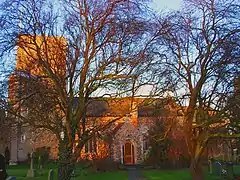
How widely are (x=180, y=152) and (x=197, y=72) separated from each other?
75.9 feet

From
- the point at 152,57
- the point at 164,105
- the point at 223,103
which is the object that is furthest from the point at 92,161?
the point at 152,57

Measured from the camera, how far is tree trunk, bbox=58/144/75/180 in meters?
14.8

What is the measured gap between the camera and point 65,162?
48.8 feet

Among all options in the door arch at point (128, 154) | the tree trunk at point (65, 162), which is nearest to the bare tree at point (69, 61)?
the tree trunk at point (65, 162)

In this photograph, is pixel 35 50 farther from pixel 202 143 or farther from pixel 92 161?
pixel 92 161

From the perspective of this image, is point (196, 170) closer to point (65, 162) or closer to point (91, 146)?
point (65, 162)

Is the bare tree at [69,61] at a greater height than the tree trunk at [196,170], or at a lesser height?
greater

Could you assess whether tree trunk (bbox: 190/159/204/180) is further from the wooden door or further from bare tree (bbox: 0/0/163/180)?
the wooden door

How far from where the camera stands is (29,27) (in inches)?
547

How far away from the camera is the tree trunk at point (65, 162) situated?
14.8 m

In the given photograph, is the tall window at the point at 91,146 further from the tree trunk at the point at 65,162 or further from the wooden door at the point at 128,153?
the wooden door at the point at 128,153

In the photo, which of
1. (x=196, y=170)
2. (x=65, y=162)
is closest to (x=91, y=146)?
(x=196, y=170)

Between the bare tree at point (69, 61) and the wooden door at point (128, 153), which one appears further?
the wooden door at point (128, 153)

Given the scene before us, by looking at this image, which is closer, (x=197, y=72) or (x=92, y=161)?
(x=197, y=72)
